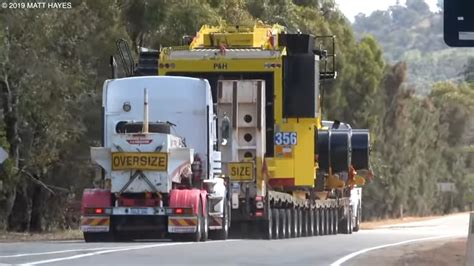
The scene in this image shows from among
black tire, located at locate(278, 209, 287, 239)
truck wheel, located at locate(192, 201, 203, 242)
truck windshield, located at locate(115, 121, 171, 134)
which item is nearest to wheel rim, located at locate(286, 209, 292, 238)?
black tire, located at locate(278, 209, 287, 239)

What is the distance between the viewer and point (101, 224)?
69.3 ft

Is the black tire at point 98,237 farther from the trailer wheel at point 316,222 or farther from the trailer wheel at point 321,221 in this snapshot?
the trailer wheel at point 321,221

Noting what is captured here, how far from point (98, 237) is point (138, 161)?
226 centimetres

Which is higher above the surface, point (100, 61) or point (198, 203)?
point (100, 61)

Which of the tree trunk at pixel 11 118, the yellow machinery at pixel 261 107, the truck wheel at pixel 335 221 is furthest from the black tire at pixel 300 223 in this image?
the tree trunk at pixel 11 118

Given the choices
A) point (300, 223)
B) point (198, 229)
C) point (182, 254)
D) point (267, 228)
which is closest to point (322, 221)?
point (300, 223)

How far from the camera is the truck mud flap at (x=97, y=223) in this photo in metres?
21.1

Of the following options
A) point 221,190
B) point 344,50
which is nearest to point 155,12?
point 221,190

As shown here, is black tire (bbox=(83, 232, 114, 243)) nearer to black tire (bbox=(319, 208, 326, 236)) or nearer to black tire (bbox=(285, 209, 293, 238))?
black tire (bbox=(285, 209, 293, 238))

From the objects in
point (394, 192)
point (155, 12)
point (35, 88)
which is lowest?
point (394, 192)

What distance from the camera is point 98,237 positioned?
853 inches

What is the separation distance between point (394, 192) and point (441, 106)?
22.7m

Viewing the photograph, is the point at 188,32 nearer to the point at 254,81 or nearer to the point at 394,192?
the point at 254,81

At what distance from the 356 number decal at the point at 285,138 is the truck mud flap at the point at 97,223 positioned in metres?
6.08
